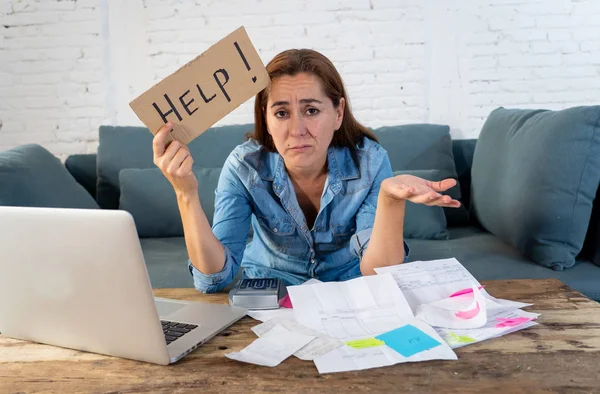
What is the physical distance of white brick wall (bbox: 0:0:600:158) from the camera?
9.79ft

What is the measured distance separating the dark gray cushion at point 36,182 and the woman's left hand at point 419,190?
1394 mm

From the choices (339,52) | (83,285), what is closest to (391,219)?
(83,285)

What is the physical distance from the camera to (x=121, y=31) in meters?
3.08

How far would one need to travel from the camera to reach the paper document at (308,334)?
2.94ft

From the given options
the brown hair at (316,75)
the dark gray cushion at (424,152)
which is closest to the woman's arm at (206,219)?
the brown hair at (316,75)

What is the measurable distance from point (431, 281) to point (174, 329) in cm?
51

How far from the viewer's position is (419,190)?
1.15 meters

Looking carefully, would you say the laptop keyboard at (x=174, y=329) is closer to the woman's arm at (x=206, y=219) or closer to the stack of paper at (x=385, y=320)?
the stack of paper at (x=385, y=320)

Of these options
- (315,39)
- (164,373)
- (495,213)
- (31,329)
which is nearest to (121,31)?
(315,39)

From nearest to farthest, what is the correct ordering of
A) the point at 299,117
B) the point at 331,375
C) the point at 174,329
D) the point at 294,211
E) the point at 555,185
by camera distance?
the point at 331,375, the point at 174,329, the point at 299,117, the point at 294,211, the point at 555,185

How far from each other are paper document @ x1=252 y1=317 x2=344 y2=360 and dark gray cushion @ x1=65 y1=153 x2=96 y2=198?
2115 millimetres

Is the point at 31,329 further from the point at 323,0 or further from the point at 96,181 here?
the point at 323,0

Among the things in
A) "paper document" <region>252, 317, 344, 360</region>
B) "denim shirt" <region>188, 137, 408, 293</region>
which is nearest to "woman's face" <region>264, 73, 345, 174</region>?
"denim shirt" <region>188, 137, 408, 293</region>

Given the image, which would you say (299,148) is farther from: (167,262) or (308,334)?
(167,262)
